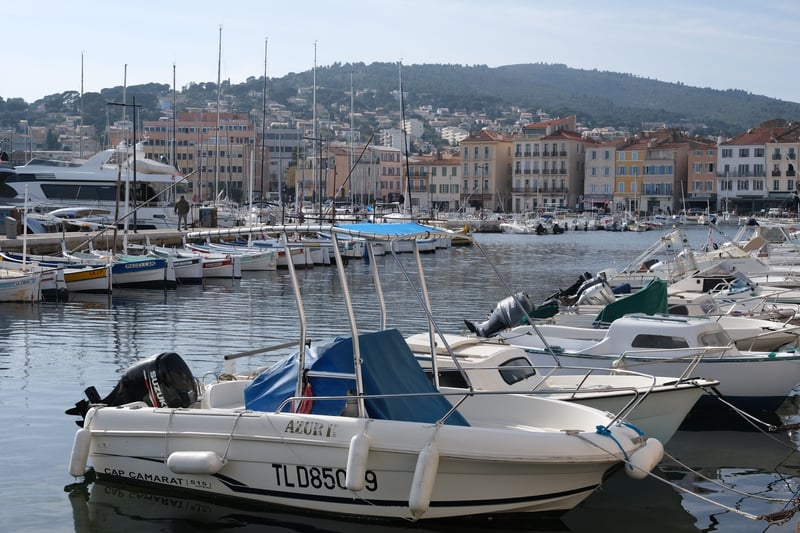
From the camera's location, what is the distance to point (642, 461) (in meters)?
10.8

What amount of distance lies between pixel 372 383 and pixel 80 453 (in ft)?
11.7

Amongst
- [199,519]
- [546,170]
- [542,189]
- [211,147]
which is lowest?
[199,519]

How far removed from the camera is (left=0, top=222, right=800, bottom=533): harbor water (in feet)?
38.4

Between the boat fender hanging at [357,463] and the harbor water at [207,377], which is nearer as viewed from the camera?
the boat fender hanging at [357,463]

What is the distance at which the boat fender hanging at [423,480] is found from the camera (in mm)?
10219

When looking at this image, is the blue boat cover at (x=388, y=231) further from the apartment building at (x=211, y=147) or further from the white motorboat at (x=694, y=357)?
the apartment building at (x=211, y=147)

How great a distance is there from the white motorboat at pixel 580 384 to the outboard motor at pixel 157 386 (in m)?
3.18

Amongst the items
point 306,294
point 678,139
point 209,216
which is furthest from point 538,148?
point 306,294

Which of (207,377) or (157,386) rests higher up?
(157,386)

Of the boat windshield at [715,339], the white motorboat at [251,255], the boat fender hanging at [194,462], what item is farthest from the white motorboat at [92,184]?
the boat fender hanging at [194,462]

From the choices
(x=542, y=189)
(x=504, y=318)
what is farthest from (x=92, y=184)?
(x=542, y=189)

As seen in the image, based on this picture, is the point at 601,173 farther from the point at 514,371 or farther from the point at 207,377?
the point at 514,371

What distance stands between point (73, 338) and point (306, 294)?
13.8 m

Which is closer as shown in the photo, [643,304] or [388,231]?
[388,231]
